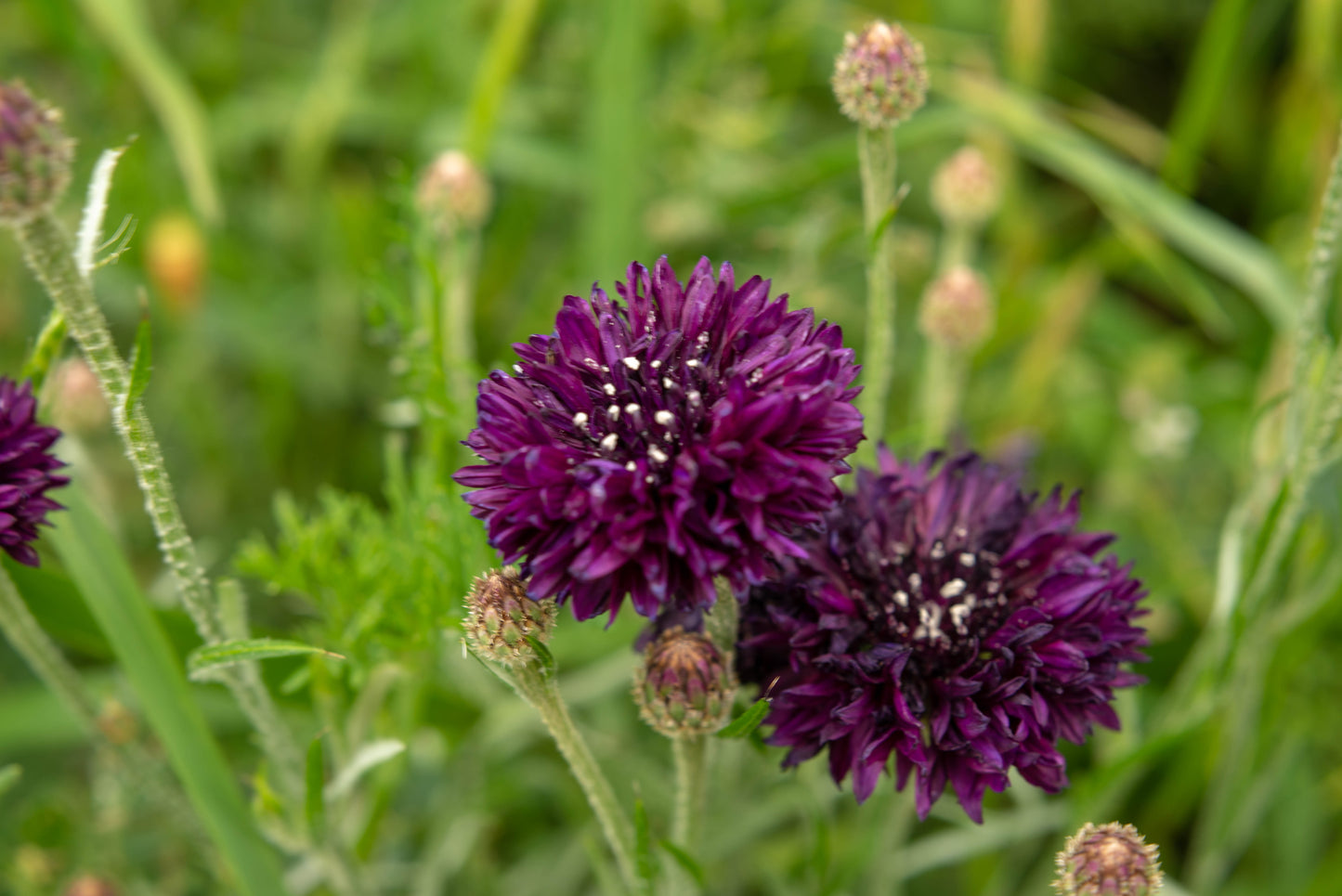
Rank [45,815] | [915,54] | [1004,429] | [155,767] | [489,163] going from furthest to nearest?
1. [489,163]
2. [1004,429]
3. [45,815]
4. [155,767]
5. [915,54]

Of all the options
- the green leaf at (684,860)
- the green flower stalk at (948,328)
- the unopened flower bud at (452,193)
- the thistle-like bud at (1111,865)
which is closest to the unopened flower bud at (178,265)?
the unopened flower bud at (452,193)

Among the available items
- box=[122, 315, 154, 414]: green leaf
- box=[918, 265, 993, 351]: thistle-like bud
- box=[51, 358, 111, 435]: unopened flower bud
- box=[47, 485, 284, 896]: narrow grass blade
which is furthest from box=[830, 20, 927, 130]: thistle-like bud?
box=[51, 358, 111, 435]: unopened flower bud

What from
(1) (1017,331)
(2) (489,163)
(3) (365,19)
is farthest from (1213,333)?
(3) (365,19)

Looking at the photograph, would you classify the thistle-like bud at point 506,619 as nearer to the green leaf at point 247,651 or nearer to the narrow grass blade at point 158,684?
the green leaf at point 247,651

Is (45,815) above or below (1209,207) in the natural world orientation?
below

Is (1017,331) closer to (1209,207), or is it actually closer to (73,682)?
(1209,207)

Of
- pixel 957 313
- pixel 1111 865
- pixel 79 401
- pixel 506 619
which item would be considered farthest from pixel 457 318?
pixel 1111 865
